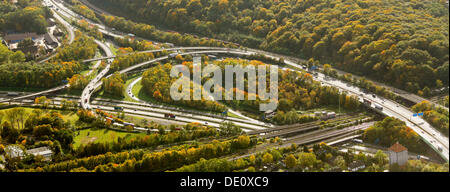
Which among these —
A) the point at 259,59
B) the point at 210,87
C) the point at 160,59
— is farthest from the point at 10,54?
the point at 259,59

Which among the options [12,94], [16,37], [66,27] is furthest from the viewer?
[66,27]

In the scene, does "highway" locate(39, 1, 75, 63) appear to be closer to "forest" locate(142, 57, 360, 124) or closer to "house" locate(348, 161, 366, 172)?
"forest" locate(142, 57, 360, 124)

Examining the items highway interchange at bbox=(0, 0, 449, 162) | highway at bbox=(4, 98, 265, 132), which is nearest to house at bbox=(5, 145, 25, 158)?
highway interchange at bbox=(0, 0, 449, 162)

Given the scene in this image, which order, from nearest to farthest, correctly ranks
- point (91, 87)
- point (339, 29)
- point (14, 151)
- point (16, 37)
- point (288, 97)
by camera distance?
point (14, 151)
point (288, 97)
point (91, 87)
point (339, 29)
point (16, 37)

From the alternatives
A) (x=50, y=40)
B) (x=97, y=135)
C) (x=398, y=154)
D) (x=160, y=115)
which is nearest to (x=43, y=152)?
(x=97, y=135)

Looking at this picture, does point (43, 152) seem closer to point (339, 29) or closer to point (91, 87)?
point (91, 87)

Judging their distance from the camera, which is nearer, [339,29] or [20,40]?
[339,29]

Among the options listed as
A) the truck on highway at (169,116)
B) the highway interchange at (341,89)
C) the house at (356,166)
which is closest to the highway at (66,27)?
the highway interchange at (341,89)
